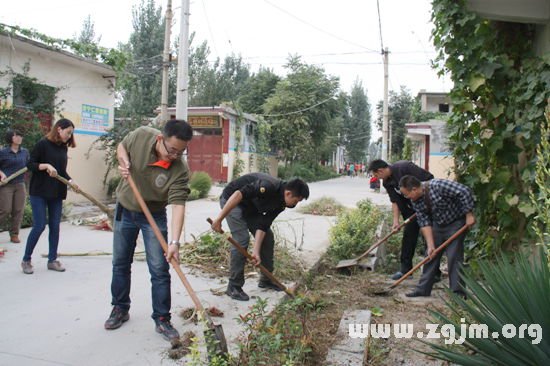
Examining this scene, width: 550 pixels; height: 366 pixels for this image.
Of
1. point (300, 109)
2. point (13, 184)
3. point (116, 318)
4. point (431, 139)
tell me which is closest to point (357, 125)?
point (300, 109)

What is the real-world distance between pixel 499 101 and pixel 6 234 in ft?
22.7

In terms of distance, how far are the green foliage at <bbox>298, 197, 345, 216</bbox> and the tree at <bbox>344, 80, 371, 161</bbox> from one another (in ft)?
Answer: 140

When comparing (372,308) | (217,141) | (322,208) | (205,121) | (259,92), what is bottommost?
(372,308)

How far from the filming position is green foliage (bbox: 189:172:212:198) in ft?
43.6

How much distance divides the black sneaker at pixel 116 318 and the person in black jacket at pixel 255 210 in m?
1.01

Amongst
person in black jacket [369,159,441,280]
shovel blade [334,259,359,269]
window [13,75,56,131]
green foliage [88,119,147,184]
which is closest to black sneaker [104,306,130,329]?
shovel blade [334,259,359,269]

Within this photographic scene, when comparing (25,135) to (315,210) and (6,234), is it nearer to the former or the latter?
(6,234)

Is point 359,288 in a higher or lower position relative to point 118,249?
lower

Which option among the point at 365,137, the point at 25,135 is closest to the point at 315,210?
the point at 25,135

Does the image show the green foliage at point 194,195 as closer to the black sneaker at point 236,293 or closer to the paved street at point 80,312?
the paved street at point 80,312

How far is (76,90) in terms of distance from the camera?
10.9 m

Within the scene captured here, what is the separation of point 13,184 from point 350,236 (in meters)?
4.92

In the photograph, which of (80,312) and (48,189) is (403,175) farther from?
(48,189)

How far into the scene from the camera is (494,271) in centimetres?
224
